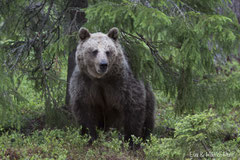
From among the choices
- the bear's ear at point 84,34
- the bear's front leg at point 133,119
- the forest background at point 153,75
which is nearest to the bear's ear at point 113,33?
the forest background at point 153,75

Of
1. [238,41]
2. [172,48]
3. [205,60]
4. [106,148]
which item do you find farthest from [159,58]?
[106,148]

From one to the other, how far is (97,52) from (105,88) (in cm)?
85

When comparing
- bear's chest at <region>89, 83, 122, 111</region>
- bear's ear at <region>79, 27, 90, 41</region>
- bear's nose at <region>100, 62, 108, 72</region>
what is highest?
bear's ear at <region>79, 27, 90, 41</region>

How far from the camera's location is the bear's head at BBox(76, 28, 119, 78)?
554cm

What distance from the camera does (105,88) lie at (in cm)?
620

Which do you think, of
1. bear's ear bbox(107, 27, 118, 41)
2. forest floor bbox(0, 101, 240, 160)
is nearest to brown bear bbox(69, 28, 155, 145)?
bear's ear bbox(107, 27, 118, 41)

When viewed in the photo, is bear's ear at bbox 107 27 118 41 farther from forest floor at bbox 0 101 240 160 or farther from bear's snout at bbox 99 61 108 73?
forest floor at bbox 0 101 240 160

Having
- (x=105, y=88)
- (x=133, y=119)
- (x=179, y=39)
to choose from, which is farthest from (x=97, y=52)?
(x=133, y=119)

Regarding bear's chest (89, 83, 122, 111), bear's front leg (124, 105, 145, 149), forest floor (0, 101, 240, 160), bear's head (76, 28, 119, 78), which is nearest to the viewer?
forest floor (0, 101, 240, 160)

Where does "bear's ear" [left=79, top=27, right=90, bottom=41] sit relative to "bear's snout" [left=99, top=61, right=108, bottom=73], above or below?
above

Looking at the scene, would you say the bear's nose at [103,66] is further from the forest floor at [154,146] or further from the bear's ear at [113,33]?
the forest floor at [154,146]

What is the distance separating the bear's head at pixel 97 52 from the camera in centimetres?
554

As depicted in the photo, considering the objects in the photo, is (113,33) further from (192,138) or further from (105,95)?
(192,138)

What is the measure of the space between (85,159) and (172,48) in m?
3.15
